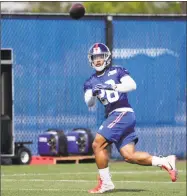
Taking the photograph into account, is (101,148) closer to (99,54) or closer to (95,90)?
(95,90)

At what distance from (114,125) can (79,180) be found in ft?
9.97

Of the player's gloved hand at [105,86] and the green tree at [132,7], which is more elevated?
the green tree at [132,7]

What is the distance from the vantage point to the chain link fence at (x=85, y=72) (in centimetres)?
2214

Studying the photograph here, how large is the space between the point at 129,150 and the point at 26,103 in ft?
30.6

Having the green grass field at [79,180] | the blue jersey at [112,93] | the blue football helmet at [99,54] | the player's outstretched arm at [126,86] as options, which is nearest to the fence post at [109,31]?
the green grass field at [79,180]

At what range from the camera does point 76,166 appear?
2008 centimetres

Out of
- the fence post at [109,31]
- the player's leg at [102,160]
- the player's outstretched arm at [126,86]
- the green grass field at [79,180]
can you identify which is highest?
the fence post at [109,31]

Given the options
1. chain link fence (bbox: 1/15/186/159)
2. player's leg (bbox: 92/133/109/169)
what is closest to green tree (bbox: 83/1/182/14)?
chain link fence (bbox: 1/15/186/159)

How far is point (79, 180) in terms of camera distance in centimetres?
1605

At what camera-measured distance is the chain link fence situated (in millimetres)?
22141

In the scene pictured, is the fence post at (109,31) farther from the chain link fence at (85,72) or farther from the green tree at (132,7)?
the green tree at (132,7)

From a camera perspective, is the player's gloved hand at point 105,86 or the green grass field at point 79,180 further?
the player's gloved hand at point 105,86

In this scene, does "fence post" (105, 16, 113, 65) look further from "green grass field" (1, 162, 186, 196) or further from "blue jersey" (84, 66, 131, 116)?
"blue jersey" (84, 66, 131, 116)

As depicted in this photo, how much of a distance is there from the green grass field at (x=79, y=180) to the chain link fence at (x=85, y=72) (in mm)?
1964
